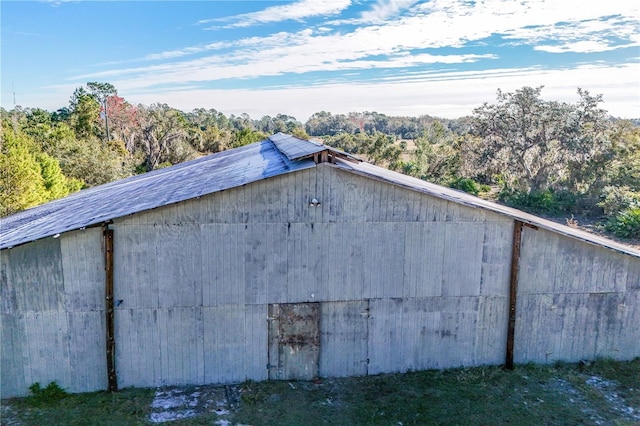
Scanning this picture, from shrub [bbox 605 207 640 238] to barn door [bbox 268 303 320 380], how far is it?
810 inches

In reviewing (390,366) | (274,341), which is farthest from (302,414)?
(390,366)

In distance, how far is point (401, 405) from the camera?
8.66 metres

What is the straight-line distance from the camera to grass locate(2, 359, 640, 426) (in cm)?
818

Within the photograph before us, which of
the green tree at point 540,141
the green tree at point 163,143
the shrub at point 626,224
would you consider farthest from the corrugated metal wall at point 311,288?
the green tree at point 163,143

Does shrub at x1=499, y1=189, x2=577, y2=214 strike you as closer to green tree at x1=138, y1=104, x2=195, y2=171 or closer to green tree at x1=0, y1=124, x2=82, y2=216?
green tree at x1=0, y1=124, x2=82, y2=216

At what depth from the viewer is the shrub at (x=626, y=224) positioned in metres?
23.2

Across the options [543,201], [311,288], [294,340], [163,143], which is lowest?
[294,340]

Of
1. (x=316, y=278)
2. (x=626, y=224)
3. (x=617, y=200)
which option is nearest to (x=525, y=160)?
(x=617, y=200)

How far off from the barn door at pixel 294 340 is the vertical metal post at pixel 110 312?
3002 millimetres

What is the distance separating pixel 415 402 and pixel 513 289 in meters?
3.25

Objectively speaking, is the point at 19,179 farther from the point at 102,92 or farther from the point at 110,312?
the point at 102,92

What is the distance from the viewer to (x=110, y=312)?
8.75 metres

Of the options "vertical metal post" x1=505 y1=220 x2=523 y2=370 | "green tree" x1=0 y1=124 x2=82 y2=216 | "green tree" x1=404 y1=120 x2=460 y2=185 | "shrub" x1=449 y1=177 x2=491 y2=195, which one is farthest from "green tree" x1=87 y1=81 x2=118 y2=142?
"vertical metal post" x1=505 y1=220 x2=523 y2=370

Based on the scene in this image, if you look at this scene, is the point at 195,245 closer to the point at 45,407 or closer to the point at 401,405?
the point at 45,407
